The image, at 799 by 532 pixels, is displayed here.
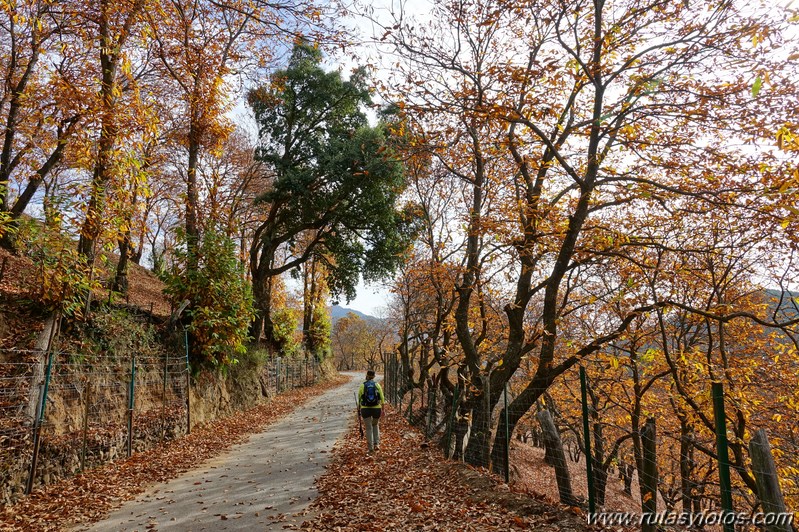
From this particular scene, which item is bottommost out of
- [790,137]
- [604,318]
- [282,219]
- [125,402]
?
[125,402]

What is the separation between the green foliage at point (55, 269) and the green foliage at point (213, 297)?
4.44m

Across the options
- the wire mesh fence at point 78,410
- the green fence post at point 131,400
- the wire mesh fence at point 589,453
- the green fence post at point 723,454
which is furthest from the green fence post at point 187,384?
the green fence post at point 723,454

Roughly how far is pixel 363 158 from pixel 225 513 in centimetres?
1394

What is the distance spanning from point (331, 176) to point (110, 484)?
42.8 feet

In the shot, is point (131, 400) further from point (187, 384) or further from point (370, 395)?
point (370, 395)

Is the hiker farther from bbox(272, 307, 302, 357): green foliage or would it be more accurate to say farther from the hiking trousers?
bbox(272, 307, 302, 357): green foliage

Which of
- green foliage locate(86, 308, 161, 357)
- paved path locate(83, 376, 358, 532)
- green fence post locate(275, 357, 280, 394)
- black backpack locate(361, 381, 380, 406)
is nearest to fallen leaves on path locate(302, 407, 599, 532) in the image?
paved path locate(83, 376, 358, 532)

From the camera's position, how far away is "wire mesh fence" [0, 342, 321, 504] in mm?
6906

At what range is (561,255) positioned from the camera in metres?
7.57

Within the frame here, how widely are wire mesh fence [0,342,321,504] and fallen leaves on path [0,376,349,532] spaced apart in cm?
27

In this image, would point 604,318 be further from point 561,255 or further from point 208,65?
point 208,65

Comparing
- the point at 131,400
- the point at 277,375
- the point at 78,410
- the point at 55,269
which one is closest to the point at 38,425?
the point at 78,410

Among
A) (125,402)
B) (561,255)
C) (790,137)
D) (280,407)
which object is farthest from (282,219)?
(790,137)

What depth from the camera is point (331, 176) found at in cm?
1822
